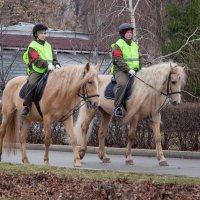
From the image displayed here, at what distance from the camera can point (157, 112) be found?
17422 millimetres

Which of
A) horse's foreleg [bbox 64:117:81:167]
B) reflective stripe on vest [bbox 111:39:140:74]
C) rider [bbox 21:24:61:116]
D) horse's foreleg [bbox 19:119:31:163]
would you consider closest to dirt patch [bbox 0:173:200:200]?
horse's foreleg [bbox 64:117:81:167]

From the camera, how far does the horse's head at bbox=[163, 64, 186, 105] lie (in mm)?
17062

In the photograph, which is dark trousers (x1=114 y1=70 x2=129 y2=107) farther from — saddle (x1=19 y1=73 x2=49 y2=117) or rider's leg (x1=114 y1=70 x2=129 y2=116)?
saddle (x1=19 y1=73 x2=49 y2=117)

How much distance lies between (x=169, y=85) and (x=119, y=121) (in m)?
4.84

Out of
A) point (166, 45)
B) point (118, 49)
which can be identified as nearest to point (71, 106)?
point (118, 49)

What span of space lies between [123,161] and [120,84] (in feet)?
8.24

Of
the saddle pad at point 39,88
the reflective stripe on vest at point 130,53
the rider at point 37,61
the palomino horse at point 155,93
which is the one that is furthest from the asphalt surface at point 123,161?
the reflective stripe on vest at point 130,53

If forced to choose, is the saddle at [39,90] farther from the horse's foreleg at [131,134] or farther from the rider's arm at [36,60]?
the horse's foreleg at [131,134]

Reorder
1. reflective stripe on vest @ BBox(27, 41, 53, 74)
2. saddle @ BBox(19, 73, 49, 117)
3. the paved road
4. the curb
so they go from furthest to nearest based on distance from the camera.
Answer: the curb < reflective stripe on vest @ BBox(27, 41, 53, 74) < saddle @ BBox(19, 73, 49, 117) < the paved road

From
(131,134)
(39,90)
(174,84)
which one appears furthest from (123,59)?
(39,90)

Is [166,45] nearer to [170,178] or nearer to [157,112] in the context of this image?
[157,112]

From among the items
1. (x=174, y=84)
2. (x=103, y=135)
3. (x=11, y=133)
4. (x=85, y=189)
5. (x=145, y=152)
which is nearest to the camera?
(x=85, y=189)

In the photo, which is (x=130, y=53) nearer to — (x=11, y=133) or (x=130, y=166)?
(x=130, y=166)

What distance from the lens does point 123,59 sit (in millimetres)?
17500
